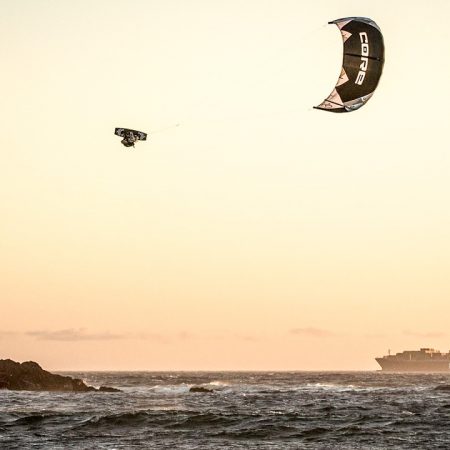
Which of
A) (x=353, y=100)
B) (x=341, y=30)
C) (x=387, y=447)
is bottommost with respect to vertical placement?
(x=387, y=447)

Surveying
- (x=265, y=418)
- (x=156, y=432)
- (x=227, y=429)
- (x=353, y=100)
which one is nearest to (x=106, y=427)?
(x=156, y=432)

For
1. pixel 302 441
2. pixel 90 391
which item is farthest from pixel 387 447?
pixel 90 391

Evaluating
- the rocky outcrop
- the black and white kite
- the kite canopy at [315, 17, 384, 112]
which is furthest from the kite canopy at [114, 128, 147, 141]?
the rocky outcrop

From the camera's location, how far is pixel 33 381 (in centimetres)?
8788

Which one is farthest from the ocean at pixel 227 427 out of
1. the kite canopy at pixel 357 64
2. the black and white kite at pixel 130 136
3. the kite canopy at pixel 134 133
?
the kite canopy at pixel 357 64

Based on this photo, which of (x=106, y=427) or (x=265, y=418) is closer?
(x=106, y=427)

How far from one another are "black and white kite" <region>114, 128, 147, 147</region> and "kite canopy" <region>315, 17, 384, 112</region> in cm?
737

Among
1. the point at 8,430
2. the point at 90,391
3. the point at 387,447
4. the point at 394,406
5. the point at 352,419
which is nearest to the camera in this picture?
the point at 387,447

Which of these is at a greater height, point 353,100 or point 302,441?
point 353,100

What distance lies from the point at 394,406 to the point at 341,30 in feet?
115

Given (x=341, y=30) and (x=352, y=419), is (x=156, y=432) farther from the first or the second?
(x=341, y=30)

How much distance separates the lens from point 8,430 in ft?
130

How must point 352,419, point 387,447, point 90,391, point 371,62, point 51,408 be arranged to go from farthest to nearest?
point 90,391 → point 51,408 → point 352,419 → point 387,447 → point 371,62

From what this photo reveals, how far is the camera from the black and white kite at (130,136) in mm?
33375
